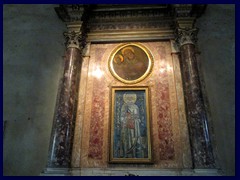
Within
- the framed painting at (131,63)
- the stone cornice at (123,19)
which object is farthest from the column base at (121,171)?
the stone cornice at (123,19)

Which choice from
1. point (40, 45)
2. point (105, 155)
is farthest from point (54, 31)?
point (105, 155)

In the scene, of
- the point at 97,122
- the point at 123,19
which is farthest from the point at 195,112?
the point at 123,19

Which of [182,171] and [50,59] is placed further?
[50,59]

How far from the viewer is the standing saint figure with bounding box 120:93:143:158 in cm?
531

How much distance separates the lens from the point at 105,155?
5.40 m

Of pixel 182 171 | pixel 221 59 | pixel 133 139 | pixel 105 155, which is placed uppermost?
pixel 221 59

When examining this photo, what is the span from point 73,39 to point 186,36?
3.27 metres

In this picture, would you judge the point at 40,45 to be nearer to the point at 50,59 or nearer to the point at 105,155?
the point at 50,59

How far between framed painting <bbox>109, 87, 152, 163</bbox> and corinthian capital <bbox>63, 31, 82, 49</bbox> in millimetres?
1683

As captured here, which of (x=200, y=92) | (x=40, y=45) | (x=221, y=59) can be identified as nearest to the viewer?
(x=200, y=92)

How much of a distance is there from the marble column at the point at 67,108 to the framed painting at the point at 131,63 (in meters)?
1.08

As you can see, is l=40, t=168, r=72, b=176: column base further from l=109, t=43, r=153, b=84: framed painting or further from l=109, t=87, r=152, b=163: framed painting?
l=109, t=43, r=153, b=84: framed painting

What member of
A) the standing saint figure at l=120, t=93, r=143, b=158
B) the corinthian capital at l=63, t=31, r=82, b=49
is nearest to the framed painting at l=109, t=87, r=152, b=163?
the standing saint figure at l=120, t=93, r=143, b=158

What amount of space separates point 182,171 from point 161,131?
3.52 ft
